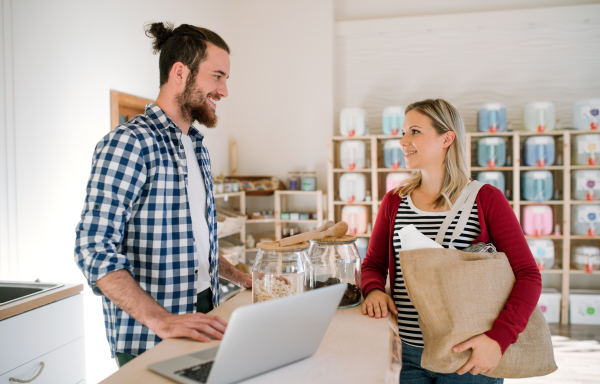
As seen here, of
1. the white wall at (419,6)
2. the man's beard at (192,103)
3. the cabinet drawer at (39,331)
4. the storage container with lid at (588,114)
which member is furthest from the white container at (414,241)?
the white wall at (419,6)

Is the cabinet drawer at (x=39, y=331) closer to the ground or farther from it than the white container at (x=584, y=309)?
farther from it

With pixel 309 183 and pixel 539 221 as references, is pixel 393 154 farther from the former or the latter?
pixel 539 221

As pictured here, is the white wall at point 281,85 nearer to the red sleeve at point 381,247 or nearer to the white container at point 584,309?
the white container at point 584,309

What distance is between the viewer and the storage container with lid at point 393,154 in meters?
4.43

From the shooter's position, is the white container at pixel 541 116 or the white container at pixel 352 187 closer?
the white container at pixel 541 116

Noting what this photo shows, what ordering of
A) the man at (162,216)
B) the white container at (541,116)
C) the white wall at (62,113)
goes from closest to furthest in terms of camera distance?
1. the man at (162,216)
2. the white wall at (62,113)
3. the white container at (541,116)

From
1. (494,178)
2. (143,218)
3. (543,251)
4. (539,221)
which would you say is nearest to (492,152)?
(494,178)

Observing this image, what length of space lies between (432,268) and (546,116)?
3.96m

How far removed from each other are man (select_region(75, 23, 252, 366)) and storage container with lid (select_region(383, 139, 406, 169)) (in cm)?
313

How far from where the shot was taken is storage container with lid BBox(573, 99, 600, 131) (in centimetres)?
416

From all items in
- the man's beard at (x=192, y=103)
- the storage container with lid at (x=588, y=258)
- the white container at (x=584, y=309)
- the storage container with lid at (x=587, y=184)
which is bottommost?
the white container at (x=584, y=309)

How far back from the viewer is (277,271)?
1.14 metres

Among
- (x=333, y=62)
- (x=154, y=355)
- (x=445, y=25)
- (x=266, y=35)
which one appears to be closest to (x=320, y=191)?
(x=333, y=62)

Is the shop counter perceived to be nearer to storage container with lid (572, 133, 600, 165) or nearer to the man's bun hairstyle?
the man's bun hairstyle
